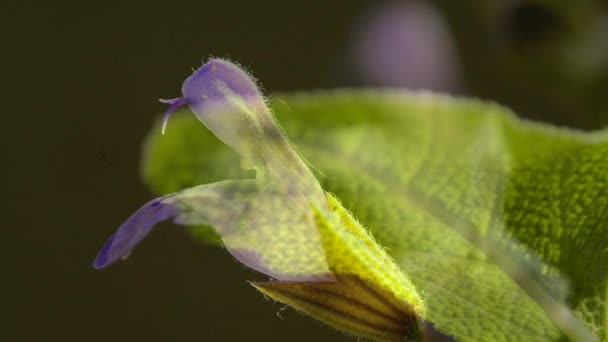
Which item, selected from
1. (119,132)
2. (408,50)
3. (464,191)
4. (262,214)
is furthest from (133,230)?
(119,132)

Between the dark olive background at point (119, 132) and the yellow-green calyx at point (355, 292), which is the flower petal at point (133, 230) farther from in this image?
the dark olive background at point (119, 132)

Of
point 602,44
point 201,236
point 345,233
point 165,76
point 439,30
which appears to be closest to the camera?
point 345,233

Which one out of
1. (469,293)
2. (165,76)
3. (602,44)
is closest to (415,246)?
(469,293)

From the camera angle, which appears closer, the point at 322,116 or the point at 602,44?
the point at 322,116

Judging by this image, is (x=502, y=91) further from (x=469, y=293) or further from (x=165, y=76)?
(x=469, y=293)

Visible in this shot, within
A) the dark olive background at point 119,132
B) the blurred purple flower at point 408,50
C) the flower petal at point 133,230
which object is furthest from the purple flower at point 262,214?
the dark olive background at point 119,132

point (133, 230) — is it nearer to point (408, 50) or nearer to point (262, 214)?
point (262, 214)

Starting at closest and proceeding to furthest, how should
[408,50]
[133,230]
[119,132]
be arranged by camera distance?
[133,230] < [408,50] < [119,132]
